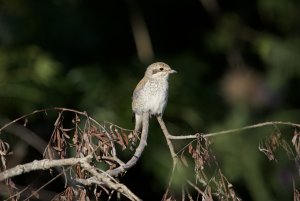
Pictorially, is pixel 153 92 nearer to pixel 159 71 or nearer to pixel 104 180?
pixel 159 71

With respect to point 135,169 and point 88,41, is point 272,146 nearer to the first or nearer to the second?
point 135,169

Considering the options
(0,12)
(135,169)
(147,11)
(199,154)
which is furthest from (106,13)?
(199,154)

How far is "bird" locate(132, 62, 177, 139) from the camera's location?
525cm

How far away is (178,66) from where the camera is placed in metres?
8.34

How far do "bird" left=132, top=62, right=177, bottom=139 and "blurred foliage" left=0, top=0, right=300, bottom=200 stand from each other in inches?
71.1

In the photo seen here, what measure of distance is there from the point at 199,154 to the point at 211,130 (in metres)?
4.74

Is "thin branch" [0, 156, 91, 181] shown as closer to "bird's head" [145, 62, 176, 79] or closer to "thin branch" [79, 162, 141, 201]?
"thin branch" [79, 162, 141, 201]

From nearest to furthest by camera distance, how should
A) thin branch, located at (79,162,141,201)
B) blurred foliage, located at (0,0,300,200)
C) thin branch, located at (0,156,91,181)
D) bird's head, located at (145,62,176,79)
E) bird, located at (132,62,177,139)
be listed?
thin branch, located at (79,162,141,201), thin branch, located at (0,156,91,181), bird, located at (132,62,177,139), bird's head, located at (145,62,176,79), blurred foliage, located at (0,0,300,200)

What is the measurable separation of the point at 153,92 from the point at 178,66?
9.77 feet

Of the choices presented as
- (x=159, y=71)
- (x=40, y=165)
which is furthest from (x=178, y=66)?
(x=40, y=165)

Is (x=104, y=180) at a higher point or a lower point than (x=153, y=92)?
higher

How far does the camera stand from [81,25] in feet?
28.6

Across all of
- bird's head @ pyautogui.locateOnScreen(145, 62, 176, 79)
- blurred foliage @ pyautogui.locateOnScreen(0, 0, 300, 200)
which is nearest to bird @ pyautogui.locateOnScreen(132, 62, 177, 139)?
bird's head @ pyautogui.locateOnScreen(145, 62, 176, 79)

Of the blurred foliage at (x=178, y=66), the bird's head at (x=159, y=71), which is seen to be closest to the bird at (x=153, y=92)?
the bird's head at (x=159, y=71)
